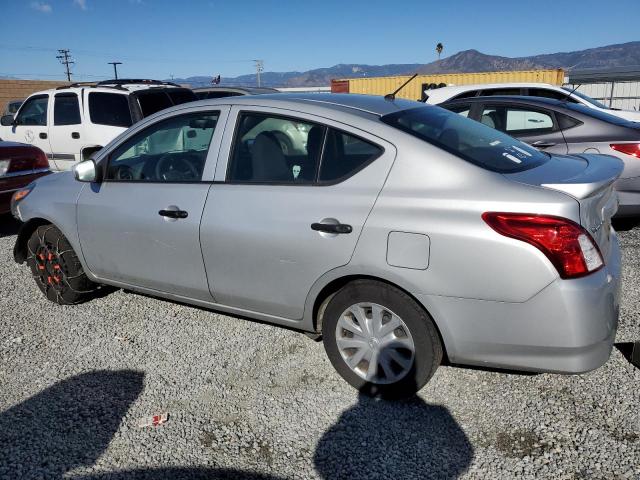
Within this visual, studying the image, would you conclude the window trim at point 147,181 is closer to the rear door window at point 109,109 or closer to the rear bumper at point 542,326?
the rear bumper at point 542,326

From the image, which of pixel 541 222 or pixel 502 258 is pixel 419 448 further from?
pixel 541 222

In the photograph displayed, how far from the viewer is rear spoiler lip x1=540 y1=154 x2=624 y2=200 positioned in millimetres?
2496

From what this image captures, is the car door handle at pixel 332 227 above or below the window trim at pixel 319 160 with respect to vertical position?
below

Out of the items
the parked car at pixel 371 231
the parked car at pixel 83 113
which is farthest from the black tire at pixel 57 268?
the parked car at pixel 83 113

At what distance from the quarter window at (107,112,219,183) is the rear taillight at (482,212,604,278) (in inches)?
79.8

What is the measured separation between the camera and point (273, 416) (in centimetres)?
293

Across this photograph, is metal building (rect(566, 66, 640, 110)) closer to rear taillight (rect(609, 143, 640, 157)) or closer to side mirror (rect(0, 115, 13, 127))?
rear taillight (rect(609, 143, 640, 157))

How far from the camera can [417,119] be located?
3.17 meters

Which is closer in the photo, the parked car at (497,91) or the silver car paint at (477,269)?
the silver car paint at (477,269)

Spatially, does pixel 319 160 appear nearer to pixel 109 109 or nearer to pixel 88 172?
pixel 88 172

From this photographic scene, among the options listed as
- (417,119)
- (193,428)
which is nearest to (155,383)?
(193,428)

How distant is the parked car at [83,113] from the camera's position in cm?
856

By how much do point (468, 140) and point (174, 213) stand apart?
1.88 metres

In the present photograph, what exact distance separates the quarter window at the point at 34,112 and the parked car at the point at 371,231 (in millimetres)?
6780
